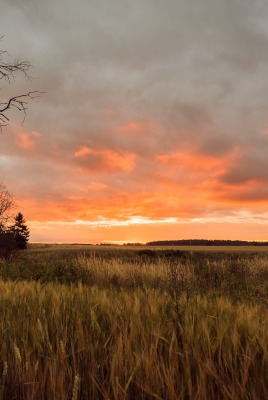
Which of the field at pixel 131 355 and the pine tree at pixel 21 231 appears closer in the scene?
the field at pixel 131 355

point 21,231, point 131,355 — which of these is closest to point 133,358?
point 131,355

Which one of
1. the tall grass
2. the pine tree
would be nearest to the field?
the tall grass

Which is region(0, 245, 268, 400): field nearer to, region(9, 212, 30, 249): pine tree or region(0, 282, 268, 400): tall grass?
region(0, 282, 268, 400): tall grass

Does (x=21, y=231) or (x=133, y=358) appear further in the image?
(x=21, y=231)

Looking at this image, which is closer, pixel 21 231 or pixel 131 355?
pixel 131 355

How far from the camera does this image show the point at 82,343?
251 centimetres

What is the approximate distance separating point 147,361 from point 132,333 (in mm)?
563

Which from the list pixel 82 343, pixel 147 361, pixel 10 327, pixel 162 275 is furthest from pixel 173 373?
pixel 162 275

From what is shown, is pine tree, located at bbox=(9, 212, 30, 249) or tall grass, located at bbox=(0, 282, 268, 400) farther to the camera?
pine tree, located at bbox=(9, 212, 30, 249)

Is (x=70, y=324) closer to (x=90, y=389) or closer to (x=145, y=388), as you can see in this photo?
(x=90, y=389)

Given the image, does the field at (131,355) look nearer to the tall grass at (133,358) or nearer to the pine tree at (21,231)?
the tall grass at (133,358)

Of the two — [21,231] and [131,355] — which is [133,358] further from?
[21,231]

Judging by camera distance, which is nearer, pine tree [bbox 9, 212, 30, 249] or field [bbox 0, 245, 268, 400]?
field [bbox 0, 245, 268, 400]

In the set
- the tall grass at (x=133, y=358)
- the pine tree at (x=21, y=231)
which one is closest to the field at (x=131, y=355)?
the tall grass at (x=133, y=358)
